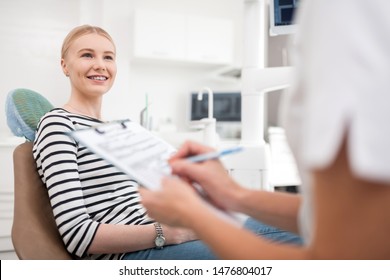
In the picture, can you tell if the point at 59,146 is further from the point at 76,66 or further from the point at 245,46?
the point at 245,46

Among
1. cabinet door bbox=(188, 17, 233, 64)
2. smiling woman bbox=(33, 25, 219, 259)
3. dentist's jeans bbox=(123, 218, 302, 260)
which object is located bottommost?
dentist's jeans bbox=(123, 218, 302, 260)

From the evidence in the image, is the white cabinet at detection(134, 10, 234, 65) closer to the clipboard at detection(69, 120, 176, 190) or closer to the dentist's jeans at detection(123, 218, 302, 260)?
the dentist's jeans at detection(123, 218, 302, 260)

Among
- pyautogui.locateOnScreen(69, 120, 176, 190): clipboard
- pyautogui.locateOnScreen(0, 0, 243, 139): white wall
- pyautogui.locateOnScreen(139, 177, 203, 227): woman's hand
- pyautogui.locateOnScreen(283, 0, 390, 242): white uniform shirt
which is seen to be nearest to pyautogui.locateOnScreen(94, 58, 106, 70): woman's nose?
pyautogui.locateOnScreen(69, 120, 176, 190): clipboard

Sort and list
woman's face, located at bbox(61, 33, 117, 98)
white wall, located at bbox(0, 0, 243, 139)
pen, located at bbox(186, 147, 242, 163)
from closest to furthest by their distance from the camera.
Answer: pen, located at bbox(186, 147, 242, 163), woman's face, located at bbox(61, 33, 117, 98), white wall, located at bbox(0, 0, 243, 139)

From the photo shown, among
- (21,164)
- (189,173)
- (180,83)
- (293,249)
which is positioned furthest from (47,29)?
(293,249)

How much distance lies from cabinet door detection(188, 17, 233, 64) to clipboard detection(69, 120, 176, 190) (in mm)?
3171

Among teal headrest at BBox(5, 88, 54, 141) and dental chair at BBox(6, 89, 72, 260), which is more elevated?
teal headrest at BBox(5, 88, 54, 141)

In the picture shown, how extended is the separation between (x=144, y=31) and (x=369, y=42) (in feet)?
11.1

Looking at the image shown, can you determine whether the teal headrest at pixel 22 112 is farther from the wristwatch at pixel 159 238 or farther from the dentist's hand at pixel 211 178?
the dentist's hand at pixel 211 178

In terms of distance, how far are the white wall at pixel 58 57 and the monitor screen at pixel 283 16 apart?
7.87ft

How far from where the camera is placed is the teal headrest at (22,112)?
47.5 inches

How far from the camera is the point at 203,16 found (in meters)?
4.11

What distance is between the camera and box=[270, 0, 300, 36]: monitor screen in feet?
4.56

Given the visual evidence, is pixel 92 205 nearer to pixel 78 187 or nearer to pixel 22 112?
pixel 78 187
